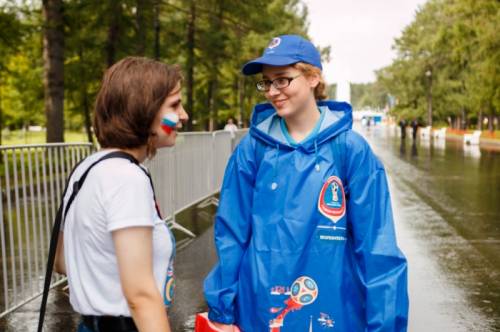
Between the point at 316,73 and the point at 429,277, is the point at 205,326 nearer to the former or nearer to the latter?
the point at 316,73

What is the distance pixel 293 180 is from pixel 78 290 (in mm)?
918

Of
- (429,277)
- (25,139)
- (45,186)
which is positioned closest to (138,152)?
(45,186)

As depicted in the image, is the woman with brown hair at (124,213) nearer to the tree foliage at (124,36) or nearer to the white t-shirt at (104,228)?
the white t-shirt at (104,228)

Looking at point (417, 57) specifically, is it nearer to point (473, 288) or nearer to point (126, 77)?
point (473, 288)

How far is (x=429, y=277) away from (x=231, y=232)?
15.0 feet

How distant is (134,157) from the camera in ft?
5.93

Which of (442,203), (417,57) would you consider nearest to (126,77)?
(442,203)

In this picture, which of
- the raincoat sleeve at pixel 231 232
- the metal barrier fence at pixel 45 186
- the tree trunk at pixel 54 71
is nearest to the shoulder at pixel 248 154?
the raincoat sleeve at pixel 231 232

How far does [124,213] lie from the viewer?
1621mm

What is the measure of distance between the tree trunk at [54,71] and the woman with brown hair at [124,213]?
563 inches

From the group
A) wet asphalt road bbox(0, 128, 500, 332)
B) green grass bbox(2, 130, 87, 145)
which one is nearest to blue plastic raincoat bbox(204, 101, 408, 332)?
wet asphalt road bbox(0, 128, 500, 332)

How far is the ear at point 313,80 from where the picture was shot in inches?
99.7

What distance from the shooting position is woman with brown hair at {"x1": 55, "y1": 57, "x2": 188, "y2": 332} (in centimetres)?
164

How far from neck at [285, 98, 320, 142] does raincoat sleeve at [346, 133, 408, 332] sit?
0.68ft
